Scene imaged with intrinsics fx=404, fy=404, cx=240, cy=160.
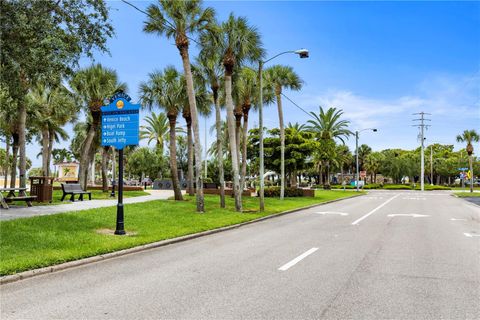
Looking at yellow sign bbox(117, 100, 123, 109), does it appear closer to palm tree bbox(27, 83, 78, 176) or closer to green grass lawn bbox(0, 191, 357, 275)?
green grass lawn bbox(0, 191, 357, 275)

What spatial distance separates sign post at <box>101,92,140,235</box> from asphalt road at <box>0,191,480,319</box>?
2262 mm

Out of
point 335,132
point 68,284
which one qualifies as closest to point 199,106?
point 68,284

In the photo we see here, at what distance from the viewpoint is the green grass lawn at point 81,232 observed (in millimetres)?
8148

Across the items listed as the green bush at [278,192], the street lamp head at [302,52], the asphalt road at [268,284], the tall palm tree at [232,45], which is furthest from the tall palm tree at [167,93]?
the asphalt road at [268,284]

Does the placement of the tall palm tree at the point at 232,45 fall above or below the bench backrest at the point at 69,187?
above

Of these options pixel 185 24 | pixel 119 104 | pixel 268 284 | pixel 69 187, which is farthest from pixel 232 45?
pixel 268 284

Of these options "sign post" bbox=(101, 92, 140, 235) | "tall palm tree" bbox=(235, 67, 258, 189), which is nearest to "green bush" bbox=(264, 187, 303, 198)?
"tall palm tree" bbox=(235, 67, 258, 189)

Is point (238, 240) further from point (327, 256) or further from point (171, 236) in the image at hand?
point (327, 256)

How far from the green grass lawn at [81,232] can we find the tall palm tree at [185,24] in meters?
3.53

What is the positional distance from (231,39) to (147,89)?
27.6 ft

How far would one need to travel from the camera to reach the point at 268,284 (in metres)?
6.46

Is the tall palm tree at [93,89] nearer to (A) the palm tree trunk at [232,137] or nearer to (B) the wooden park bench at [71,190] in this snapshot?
(B) the wooden park bench at [71,190]

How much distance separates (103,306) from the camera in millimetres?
5387

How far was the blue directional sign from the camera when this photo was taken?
1152cm
